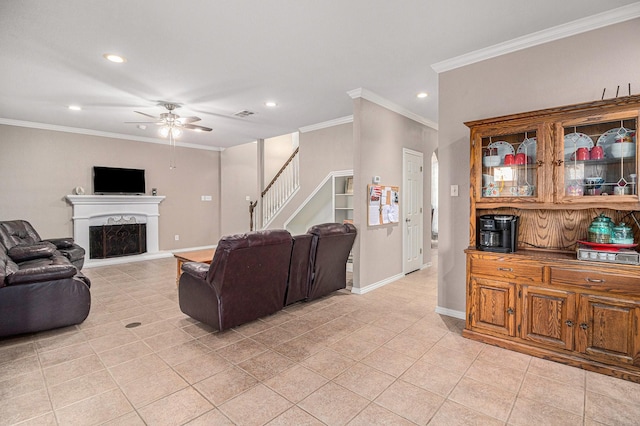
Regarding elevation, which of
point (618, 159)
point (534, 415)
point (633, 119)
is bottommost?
point (534, 415)

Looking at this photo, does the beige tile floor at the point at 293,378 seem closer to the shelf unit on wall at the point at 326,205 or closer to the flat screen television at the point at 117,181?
the shelf unit on wall at the point at 326,205

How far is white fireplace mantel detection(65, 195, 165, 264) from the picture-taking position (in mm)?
6364

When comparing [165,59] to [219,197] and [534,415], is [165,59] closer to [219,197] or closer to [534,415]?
[534,415]

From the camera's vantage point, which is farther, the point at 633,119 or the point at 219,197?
the point at 219,197

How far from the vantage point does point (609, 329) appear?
7.66 ft

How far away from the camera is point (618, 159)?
2.48 m

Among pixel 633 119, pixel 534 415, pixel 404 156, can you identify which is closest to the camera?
pixel 534 415

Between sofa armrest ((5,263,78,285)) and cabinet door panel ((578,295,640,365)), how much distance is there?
190 inches

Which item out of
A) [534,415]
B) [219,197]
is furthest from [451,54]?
[219,197]

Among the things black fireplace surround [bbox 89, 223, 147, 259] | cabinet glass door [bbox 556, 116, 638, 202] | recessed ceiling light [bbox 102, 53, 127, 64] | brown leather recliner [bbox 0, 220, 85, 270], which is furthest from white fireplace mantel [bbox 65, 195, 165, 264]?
cabinet glass door [bbox 556, 116, 638, 202]

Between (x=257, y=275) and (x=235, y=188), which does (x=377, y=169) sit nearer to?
(x=257, y=275)

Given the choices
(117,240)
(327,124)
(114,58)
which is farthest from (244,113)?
(117,240)

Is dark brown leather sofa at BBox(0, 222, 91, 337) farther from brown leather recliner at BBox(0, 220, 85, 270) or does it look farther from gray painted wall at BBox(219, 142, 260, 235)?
gray painted wall at BBox(219, 142, 260, 235)

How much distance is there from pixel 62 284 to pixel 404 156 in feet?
16.5
